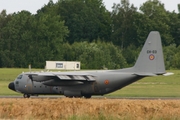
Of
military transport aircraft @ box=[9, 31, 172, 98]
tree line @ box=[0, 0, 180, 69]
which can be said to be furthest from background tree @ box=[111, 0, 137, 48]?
military transport aircraft @ box=[9, 31, 172, 98]

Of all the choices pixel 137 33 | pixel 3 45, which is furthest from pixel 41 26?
pixel 137 33

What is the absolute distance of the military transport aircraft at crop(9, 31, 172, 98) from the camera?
47781mm

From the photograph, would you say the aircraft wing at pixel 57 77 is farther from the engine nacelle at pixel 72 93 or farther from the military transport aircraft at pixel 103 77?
the engine nacelle at pixel 72 93

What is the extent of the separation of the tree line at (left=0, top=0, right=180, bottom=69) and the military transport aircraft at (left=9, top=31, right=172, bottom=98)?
56239 millimetres

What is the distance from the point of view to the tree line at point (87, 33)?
4542 inches

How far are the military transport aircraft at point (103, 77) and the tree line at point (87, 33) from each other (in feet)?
185

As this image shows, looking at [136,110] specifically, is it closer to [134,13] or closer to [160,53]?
[160,53]

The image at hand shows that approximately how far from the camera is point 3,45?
400ft

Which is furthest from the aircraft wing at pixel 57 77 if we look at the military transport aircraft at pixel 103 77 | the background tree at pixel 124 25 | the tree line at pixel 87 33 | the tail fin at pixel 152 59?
the background tree at pixel 124 25

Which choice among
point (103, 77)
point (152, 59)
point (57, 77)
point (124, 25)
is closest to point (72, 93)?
point (57, 77)

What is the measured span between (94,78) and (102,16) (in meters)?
95.6

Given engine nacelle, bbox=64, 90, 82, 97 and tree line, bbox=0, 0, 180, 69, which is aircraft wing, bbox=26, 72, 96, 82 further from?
tree line, bbox=0, 0, 180, 69

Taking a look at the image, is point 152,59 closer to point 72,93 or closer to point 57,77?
point 72,93

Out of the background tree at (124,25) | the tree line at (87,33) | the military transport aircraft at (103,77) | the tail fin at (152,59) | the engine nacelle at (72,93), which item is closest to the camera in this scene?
the tail fin at (152,59)
